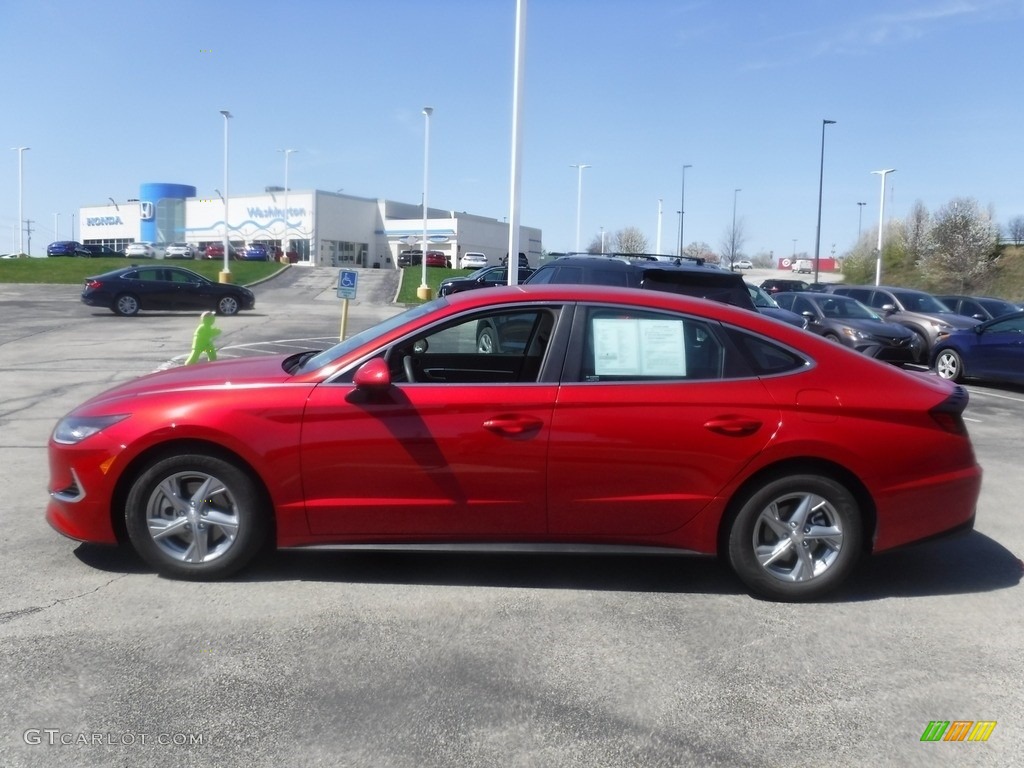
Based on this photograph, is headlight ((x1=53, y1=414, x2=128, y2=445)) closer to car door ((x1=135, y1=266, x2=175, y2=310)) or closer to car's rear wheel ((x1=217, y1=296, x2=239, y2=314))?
car door ((x1=135, y1=266, x2=175, y2=310))

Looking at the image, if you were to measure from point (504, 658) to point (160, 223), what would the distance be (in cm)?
9135

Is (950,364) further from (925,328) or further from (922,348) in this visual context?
(925,328)

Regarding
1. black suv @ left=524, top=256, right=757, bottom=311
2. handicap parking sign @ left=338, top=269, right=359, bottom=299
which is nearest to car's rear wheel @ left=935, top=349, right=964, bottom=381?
black suv @ left=524, top=256, right=757, bottom=311

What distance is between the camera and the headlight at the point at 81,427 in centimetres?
484

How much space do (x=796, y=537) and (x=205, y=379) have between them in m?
3.22

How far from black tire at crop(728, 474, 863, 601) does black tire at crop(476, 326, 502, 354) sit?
173cm

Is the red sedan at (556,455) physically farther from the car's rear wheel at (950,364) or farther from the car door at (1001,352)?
the car's rear wheel at (950,364)

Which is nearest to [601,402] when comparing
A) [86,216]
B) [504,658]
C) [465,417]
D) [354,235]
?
[465,417]

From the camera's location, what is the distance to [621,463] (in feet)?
15.6

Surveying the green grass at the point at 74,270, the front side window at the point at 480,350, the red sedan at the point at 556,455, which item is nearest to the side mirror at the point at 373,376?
the red sedan at the point at 556,455

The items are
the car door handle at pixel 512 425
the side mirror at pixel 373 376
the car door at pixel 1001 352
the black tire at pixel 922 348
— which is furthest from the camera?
the black tire at pixel 922 348

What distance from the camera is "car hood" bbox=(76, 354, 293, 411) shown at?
4.90 meters

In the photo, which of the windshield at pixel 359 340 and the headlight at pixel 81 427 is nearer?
the headlight at pixel 81 427

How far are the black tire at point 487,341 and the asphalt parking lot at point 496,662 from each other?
1.27 meters
